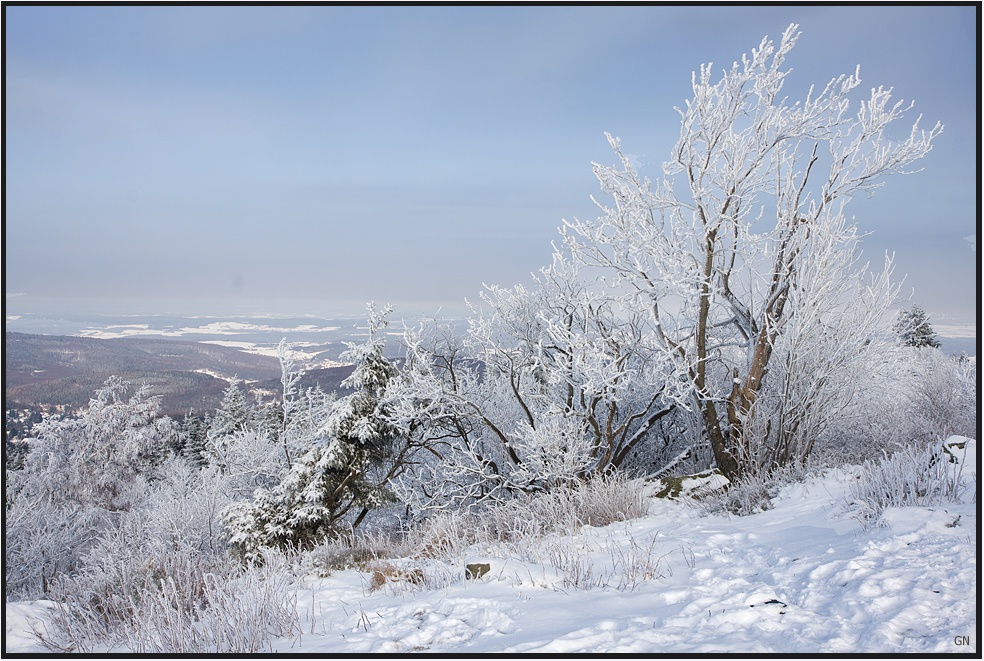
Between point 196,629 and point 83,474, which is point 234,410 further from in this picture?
point 196,629

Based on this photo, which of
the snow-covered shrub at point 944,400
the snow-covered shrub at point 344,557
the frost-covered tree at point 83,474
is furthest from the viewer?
the frost-covered tree at point 83,474

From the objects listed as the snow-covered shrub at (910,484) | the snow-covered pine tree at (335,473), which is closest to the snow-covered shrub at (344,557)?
the snow-covered pine tree at (335,473)

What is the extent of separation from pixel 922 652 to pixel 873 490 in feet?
6.62

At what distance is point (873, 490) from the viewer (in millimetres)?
3795

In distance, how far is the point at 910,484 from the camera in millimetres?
3525

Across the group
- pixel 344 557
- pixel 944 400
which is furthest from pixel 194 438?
pixel 944 400

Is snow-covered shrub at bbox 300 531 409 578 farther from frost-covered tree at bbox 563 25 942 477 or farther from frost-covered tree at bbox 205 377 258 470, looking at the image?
frost-covered tree at bbox 205 377 258 470

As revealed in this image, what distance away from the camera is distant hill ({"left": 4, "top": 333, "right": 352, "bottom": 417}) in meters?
6.29

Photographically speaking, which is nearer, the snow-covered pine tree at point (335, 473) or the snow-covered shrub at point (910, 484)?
the snow-covered shrub at point (910, 484)

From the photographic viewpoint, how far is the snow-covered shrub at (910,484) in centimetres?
345

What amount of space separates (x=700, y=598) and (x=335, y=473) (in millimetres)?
8965

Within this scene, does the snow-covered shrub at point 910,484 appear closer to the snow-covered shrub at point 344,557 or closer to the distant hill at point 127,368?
the snow-covered shrub at point 344,557

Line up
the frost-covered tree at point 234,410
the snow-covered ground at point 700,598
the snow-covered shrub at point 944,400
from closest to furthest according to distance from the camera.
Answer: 1. the snow-covered ground at point 700,598
2. the snow-covered shrub at point 944,400
3. the frost-covered tree at point 234,410

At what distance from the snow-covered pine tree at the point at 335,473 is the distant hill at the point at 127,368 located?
73 centimetres
